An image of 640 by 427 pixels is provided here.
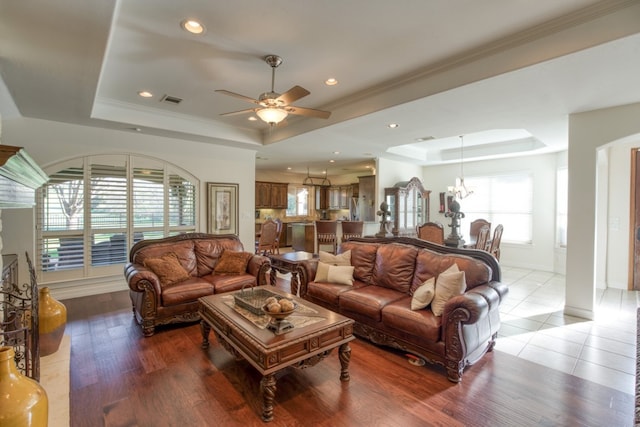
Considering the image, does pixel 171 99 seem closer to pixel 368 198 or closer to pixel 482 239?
pixel 368 198

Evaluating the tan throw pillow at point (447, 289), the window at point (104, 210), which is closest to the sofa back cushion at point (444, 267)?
the tan throw pillow at point (447, 289)

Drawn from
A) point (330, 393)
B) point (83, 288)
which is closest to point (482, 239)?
point (330, 393)

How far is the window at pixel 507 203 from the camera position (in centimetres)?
689

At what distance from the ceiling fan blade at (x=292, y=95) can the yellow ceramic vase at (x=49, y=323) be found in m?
2.90

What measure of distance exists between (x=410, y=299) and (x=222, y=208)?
4.20 meters

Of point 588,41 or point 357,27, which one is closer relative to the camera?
point 588,41

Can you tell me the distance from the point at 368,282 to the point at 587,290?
2.82m

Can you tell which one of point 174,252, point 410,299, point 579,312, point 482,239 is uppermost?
point 482,239

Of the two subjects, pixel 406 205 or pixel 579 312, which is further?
pixel 406 205

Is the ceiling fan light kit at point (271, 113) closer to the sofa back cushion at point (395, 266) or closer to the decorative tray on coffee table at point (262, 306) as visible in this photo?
the decorative tray on coffee table at point (262, 306)

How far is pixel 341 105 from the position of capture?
410cm

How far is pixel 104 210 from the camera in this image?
4750 millimetres

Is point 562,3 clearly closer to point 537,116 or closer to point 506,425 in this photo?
point 537,116

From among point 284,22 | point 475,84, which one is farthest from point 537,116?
point 284,22
